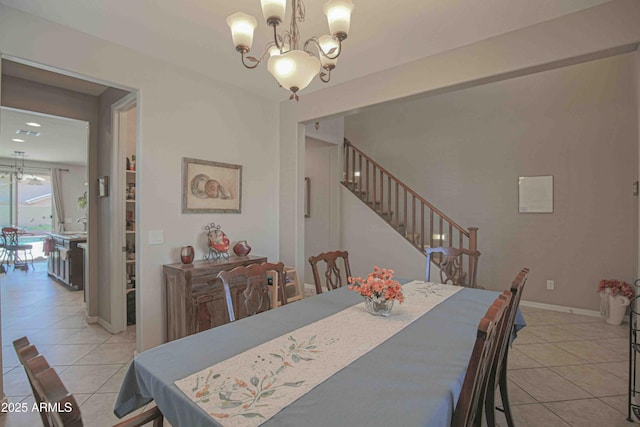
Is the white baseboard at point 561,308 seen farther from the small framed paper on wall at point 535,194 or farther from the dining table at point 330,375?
the dining table at point 330,375

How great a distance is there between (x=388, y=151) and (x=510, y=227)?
8.08ft

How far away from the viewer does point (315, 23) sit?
90.0 inches

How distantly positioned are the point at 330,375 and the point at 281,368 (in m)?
0.19

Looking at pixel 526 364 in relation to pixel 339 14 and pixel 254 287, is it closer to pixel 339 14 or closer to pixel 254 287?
pixel 254 287

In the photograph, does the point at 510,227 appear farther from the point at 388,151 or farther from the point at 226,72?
the point at 226,72

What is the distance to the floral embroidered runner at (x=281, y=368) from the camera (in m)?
0.94

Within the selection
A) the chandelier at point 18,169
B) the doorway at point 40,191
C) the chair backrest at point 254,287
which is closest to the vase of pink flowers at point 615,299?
the chair backrest at point 254,287

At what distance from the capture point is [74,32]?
7.72 ft

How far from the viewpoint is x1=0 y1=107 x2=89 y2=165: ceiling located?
4.51 metres

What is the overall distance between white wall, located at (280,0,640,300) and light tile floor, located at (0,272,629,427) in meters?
2.14

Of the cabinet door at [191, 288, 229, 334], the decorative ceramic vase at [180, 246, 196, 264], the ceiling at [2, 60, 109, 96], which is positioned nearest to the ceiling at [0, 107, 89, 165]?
the ceiling at [2, 60, 109, 96]

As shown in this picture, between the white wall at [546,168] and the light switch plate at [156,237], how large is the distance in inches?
126

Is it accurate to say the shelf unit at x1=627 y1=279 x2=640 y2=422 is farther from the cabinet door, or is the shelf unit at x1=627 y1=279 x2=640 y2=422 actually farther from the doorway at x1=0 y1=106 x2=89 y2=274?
the doorway at x1=0 y1=106 x2=89 y2=274

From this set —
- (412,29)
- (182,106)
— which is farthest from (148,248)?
(412,29)
